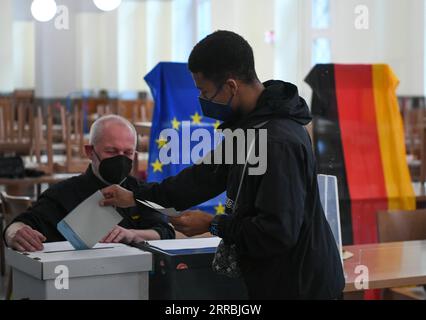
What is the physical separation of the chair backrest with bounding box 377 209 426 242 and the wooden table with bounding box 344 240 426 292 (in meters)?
0.22

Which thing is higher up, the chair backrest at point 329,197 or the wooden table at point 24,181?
the chair backrest at point 329,197

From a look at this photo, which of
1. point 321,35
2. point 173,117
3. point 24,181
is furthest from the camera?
point 321,35

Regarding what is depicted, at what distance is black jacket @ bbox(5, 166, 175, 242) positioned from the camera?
9.12ft

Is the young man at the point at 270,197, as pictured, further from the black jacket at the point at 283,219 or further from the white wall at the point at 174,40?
the white wall at the point at 174,40

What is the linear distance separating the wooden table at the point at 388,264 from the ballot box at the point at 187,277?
0.70 meters

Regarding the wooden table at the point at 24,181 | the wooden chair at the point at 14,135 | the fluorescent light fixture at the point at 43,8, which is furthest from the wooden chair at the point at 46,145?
the fluorescent light fixture at the point at 43,8

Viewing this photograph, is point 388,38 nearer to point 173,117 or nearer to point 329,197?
point 173,117

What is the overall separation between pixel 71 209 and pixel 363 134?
103 inches

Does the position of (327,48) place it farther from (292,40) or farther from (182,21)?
(182,21)

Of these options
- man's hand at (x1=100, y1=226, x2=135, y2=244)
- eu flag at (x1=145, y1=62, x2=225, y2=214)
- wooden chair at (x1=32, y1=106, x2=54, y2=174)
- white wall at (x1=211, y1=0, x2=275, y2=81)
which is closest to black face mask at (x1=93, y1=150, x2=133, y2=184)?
man's hand at (x1=100, y1=226, x2=135, y2=244)

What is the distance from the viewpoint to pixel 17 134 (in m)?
8.48

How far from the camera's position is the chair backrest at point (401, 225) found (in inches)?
143

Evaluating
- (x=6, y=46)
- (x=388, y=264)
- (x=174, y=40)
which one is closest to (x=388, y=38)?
(x=174, y=40)

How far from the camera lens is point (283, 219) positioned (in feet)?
5.43
